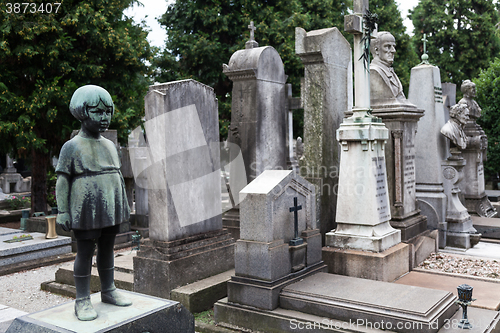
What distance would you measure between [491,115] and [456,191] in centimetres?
912

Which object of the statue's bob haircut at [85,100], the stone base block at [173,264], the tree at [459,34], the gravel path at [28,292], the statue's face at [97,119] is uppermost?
the tree at [459,34]

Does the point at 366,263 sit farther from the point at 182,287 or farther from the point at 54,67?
the point at 54,67

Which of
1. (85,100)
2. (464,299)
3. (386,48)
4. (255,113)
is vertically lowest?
(464,299)

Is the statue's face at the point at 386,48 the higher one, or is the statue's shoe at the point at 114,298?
the statue's face at the point at 386,48

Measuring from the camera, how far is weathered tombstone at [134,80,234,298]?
5766mm

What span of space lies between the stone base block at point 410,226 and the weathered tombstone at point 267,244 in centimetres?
235

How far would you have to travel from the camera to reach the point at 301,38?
7.38m

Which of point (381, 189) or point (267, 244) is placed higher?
point (381, 189)

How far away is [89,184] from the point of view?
3.41 meters

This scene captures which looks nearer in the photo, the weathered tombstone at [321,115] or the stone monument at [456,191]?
the weathered tombstone at [321,115]

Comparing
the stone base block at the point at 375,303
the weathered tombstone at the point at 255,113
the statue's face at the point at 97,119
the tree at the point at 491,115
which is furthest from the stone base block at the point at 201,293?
the tree at the point at 491,115

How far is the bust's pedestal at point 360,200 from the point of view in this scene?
20.3 ft

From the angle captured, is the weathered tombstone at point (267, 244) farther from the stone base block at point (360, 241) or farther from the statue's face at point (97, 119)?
the statue's face at point (97, 119)

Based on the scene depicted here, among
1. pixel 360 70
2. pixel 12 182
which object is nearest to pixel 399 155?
pixel 360 70
